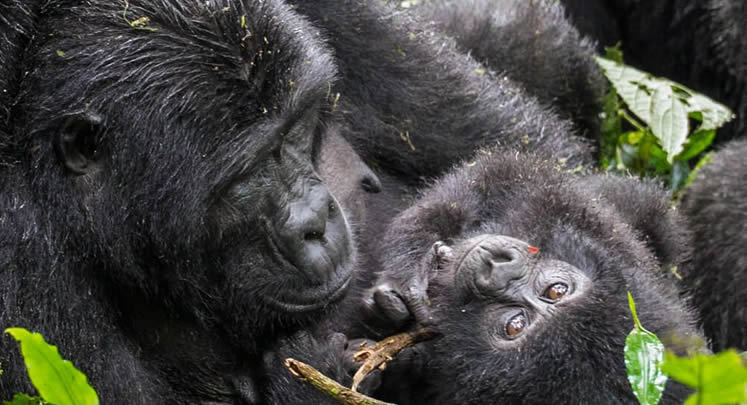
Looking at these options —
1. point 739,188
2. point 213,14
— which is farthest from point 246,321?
point 739,188

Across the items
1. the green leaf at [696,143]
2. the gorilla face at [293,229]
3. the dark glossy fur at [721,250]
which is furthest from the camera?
the green leaf at [696,143]

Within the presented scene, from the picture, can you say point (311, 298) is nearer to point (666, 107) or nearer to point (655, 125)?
point (655, 125)

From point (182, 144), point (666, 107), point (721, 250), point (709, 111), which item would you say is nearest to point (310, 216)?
point (182, 144)

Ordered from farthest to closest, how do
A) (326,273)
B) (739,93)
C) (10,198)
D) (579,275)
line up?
1. (739,93)
2. (579,275)
3. (326,273)
4. (10,198)

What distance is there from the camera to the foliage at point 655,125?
4.75 meters

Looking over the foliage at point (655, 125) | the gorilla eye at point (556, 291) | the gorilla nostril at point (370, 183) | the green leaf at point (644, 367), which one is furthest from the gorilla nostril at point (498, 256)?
the foliage at point (655, 125)

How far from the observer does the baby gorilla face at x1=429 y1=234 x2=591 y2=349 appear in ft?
9.97

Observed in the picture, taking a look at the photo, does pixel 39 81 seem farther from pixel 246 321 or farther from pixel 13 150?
pixel 246 321

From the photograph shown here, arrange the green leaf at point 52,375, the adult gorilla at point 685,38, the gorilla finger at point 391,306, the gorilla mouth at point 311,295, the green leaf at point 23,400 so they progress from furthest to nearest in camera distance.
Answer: the adult gorilla at point 685,38, the gorilla finger at point 391,306, the gorilla mouth at point 311,295, the green leaf at point 23,400, the green leaf at point 52,375

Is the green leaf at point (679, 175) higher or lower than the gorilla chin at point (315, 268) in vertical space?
lower

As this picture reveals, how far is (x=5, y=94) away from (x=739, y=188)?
2682mm

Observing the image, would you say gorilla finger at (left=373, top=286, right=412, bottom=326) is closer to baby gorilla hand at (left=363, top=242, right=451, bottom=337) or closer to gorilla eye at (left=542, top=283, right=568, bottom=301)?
baby gorilla hand at (left=363, top=242, right=451, bottom=337)

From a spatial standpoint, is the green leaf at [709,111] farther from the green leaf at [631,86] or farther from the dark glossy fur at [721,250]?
the dark glossy fur at [721,250]

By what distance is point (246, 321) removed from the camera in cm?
300
